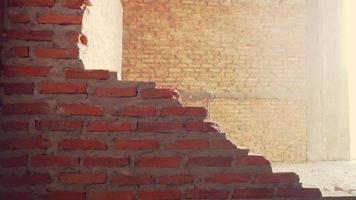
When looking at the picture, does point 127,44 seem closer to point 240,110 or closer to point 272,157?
point 240,110

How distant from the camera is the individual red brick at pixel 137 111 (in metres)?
2.12

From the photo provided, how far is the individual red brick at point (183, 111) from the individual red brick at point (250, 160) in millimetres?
364

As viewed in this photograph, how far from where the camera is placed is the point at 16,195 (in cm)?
199

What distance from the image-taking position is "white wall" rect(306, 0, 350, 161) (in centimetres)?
661

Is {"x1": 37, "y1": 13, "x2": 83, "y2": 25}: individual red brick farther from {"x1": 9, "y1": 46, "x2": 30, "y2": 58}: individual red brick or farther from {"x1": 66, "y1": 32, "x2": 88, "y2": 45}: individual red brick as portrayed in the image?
{"x1": 9, "y1": 46, "x2": 30, "y2": 58}: individual red brick

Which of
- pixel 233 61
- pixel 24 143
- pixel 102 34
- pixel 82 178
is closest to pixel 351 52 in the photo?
pixel 233 61

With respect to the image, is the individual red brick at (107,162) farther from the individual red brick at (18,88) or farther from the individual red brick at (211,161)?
the individual red brick at (18,88)

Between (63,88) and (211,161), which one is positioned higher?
(63,88)

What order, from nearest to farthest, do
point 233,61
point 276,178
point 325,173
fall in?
point 276,178 < point 325,173 < point 233,61

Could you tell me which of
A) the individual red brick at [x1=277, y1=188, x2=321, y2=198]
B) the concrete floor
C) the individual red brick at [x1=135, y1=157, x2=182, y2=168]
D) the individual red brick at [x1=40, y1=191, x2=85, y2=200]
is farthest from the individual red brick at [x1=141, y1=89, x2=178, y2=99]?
the concrete floor

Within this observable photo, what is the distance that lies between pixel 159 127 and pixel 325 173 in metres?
3.95

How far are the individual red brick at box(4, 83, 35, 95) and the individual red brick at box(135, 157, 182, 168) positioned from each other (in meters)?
0.79

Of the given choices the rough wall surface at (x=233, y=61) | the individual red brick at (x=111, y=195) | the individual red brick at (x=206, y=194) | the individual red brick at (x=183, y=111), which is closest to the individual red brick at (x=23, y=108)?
the individual red brick at (x=111, y=195)

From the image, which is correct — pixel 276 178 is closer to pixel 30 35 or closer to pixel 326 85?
pixel 30 35
